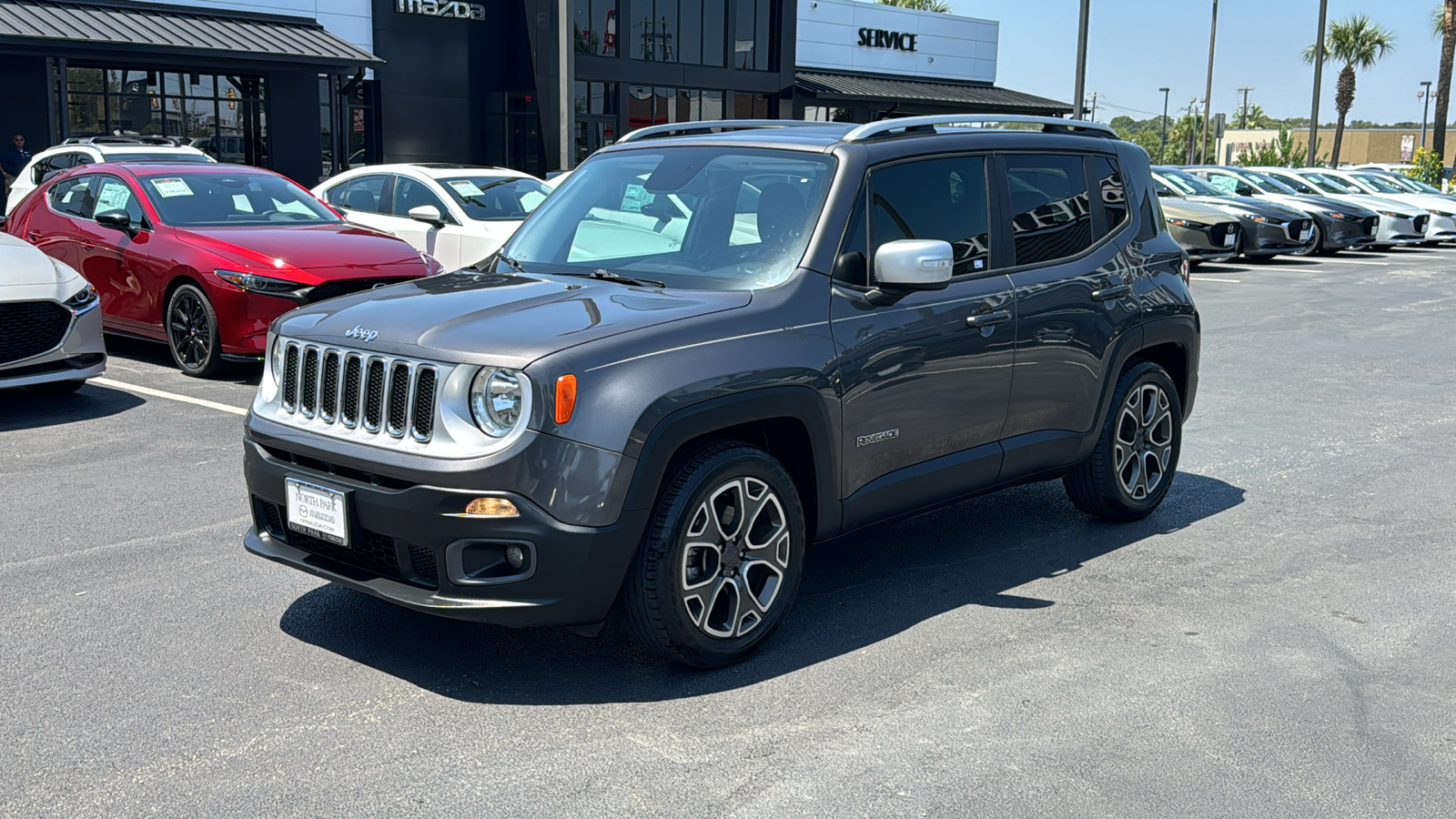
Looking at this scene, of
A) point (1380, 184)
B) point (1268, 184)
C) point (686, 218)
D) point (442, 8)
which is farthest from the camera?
point (442, 8)

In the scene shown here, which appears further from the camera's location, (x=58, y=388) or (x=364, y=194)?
(x=364, y=194)

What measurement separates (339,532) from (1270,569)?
12.6ft

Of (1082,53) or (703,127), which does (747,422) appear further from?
(1082,53)

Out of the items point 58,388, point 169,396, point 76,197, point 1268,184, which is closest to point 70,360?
point 58,388

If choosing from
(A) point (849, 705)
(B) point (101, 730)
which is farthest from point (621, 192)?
(B) point (101, 730)

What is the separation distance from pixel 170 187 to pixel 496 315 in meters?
7.63

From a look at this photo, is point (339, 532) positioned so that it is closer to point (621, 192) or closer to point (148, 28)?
point (621, 192)

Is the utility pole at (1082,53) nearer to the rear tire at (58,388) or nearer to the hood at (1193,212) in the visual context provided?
the hood at (1193,212)

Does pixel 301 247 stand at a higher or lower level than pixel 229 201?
lower

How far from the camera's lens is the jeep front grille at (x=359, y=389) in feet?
13.7

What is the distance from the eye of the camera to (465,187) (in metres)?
14.0

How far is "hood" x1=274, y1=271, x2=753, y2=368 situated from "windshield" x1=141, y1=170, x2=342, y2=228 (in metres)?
6.44

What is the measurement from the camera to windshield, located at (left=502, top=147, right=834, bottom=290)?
193 inches

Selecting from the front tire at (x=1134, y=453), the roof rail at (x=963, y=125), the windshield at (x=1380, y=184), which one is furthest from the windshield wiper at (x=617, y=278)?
the windshield at (x=1380, y=184)
